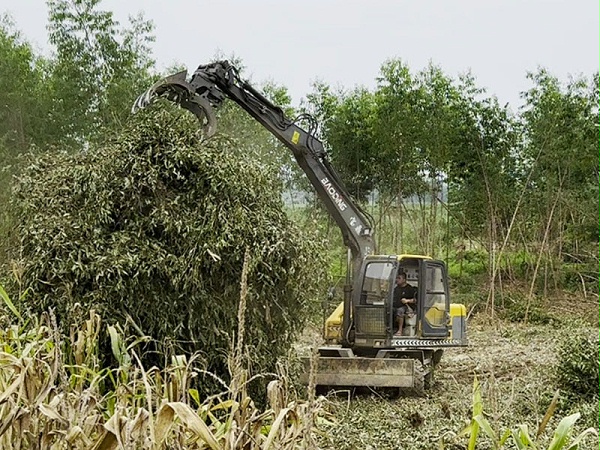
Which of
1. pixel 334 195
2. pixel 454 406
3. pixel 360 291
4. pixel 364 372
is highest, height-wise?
pixel 334 195

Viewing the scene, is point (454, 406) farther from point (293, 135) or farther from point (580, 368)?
point (293, 135)

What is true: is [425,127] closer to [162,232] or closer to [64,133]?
[64,133]

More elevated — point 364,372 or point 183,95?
point 183,95

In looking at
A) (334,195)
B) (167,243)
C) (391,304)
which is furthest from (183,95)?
(391,304)

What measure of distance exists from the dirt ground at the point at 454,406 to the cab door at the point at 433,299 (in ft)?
1.90

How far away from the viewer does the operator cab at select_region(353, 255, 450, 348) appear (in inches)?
322

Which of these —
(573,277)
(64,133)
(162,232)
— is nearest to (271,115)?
(162,232)

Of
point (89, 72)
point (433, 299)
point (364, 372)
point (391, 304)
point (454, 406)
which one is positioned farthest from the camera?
point (89, 72)

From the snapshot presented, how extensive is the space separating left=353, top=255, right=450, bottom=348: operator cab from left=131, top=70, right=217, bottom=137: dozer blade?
2139 mm

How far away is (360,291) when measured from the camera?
8.27 metres

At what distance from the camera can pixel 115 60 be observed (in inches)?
514

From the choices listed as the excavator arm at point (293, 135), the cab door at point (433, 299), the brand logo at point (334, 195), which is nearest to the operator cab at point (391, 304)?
the cab door at point (433, 299)

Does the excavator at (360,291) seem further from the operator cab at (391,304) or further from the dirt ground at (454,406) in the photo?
the dirt ground at (454,406)

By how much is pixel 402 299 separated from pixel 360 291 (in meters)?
0.44
